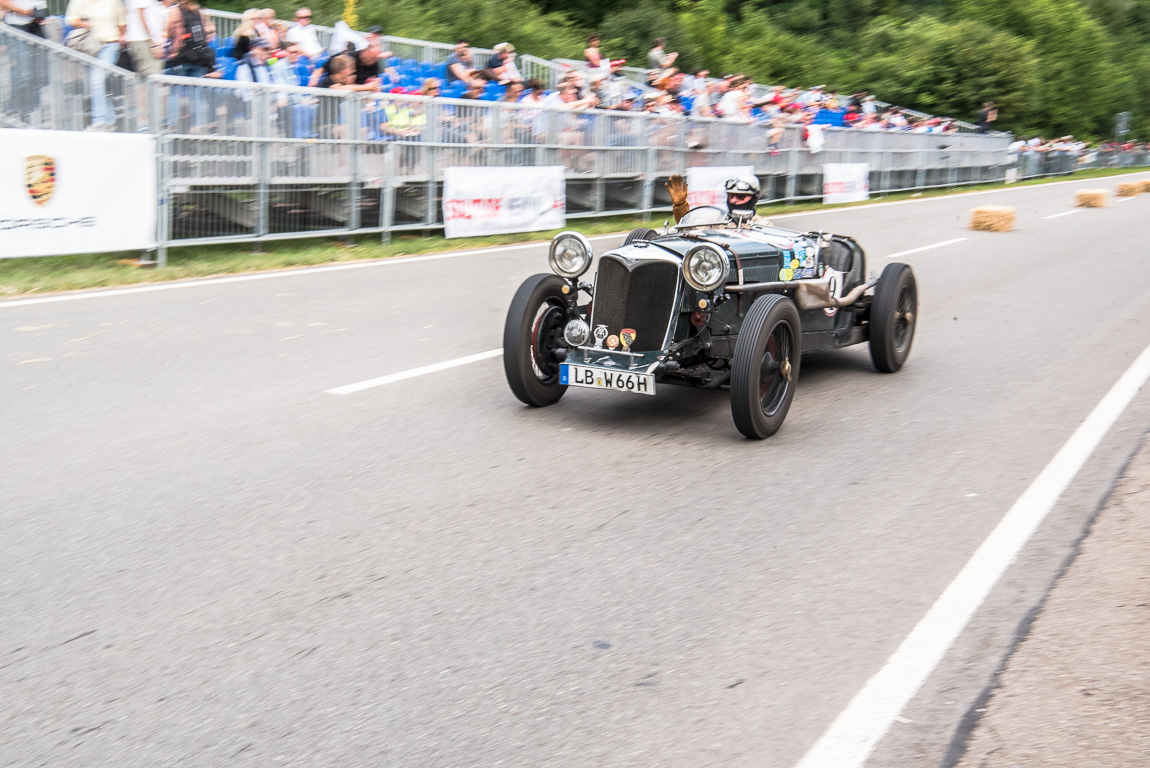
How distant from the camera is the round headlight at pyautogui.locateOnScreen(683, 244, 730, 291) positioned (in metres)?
6.11

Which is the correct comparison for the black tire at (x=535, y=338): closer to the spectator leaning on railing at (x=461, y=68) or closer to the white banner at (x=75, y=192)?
the white banner at (x=75, y=192)

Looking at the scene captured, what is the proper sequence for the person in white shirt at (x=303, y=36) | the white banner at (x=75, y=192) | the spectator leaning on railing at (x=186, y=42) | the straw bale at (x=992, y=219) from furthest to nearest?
the straw bale at (x=992, y=219) → the person in white shirt at (x=303, y=36) → the spectator leaning on railing at (x=186, y=42) → the white banner at (x=75, y=192)

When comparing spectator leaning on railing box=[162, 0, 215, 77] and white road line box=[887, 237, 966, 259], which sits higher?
spectator leaning on railing box=[162, 0, 215, 77]

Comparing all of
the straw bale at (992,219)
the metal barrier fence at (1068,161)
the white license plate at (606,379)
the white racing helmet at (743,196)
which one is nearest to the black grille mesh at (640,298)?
the white license plate at (606,379)

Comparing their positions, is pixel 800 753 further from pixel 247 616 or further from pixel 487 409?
pixel 487 409

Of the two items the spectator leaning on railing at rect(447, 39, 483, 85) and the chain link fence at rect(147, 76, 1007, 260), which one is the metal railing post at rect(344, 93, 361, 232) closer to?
the chain link fence at rect(147, 76, 1007, 260)

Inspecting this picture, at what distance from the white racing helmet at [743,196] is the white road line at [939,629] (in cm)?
249

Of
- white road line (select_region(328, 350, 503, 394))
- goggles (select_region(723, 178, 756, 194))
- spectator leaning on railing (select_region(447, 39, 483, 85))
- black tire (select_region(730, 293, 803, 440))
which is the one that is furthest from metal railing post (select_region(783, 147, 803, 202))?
black tire (select_region(730, 293, 803, 440))

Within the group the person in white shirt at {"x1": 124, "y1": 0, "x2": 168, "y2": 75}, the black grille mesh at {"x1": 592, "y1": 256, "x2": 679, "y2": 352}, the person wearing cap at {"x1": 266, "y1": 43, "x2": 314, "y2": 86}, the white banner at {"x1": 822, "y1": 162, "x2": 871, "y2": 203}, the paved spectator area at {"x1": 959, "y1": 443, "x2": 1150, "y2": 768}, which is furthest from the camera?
the white banner at {"x1": 822, "y1": 162, "x2": 871, "y2": 203}

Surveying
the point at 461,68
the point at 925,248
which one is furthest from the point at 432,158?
the point at 925,248

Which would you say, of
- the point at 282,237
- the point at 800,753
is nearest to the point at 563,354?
the point at 800,753

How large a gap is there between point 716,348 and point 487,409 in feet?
4.55

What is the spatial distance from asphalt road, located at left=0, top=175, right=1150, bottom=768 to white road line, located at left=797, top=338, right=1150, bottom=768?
0.17 ft

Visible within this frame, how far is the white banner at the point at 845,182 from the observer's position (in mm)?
25875
